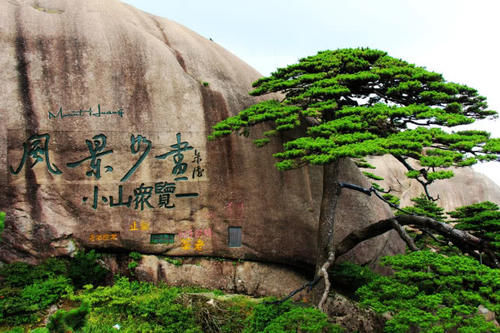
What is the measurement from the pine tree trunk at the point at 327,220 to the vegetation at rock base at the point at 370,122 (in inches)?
0.8

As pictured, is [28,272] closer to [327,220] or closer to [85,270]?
[85,270]

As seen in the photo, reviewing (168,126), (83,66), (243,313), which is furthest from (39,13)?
(243,313)

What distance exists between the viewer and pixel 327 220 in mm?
7250

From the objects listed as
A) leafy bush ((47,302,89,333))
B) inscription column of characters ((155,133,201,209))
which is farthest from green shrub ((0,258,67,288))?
leafy bush ((47,302,89,333))

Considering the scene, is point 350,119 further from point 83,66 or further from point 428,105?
point 83,66

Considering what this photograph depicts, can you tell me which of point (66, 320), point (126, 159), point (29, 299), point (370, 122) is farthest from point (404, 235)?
point (29, 299)

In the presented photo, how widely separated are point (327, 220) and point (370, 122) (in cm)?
213

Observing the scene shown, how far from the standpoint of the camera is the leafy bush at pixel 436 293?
15.0 ft

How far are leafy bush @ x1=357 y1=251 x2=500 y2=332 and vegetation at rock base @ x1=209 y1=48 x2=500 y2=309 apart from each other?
0.93 m

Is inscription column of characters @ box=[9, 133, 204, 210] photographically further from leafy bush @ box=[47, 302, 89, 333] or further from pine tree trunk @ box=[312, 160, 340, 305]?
leafy bush @ box=[47, 302, 89, 333]

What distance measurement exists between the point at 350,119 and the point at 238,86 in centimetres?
386

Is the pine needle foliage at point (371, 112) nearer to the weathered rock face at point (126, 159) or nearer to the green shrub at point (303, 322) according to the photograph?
the weathered rock face at point (126, 159)

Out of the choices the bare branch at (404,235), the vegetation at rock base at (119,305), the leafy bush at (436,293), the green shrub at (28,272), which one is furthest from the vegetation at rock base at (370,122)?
the green shrub at (28,272)

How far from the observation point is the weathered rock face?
7172 millimetres
